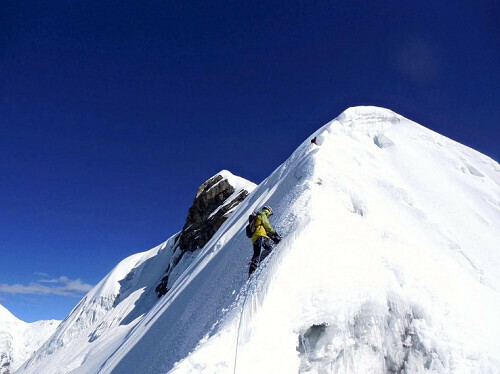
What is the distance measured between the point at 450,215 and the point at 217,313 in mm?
9908

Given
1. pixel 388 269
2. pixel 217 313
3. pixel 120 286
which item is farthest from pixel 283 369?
Answer: pixel 120 286

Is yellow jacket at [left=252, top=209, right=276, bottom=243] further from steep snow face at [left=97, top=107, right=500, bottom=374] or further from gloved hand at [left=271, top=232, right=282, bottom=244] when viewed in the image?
steep snow face at [left=97, top=107, right=500, bottom=374]

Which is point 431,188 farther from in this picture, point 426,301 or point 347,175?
point 426,301

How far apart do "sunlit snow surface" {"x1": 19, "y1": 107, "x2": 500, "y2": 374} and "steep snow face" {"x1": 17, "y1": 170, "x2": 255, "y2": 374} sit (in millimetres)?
29422

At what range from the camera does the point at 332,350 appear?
232 inches

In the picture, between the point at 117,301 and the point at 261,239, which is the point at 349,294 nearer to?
the point at 261,239

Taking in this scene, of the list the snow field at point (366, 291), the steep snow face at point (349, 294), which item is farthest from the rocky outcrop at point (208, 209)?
the snow field at point (366, 291)

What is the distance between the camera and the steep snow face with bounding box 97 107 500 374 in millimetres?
5707

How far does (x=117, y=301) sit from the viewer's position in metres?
50.1

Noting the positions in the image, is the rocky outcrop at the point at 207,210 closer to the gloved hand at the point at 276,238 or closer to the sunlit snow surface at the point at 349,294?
the sunlit snow surface at the point at 349,294

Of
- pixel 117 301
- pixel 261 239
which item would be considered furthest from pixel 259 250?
pixel 117 301

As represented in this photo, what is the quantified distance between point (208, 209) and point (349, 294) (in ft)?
129

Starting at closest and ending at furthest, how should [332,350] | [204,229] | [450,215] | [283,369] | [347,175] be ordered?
1. [283,369]
2. [332,350]
3. [347,175]
4. [450,215]
5. [204,229]

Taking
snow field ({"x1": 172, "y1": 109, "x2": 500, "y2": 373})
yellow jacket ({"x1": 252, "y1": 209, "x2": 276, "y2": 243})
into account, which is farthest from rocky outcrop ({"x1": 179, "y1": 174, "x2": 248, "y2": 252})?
yellow jacket ({"x1": 252, "y1": 209, "x2": 276, "y2": 243})
